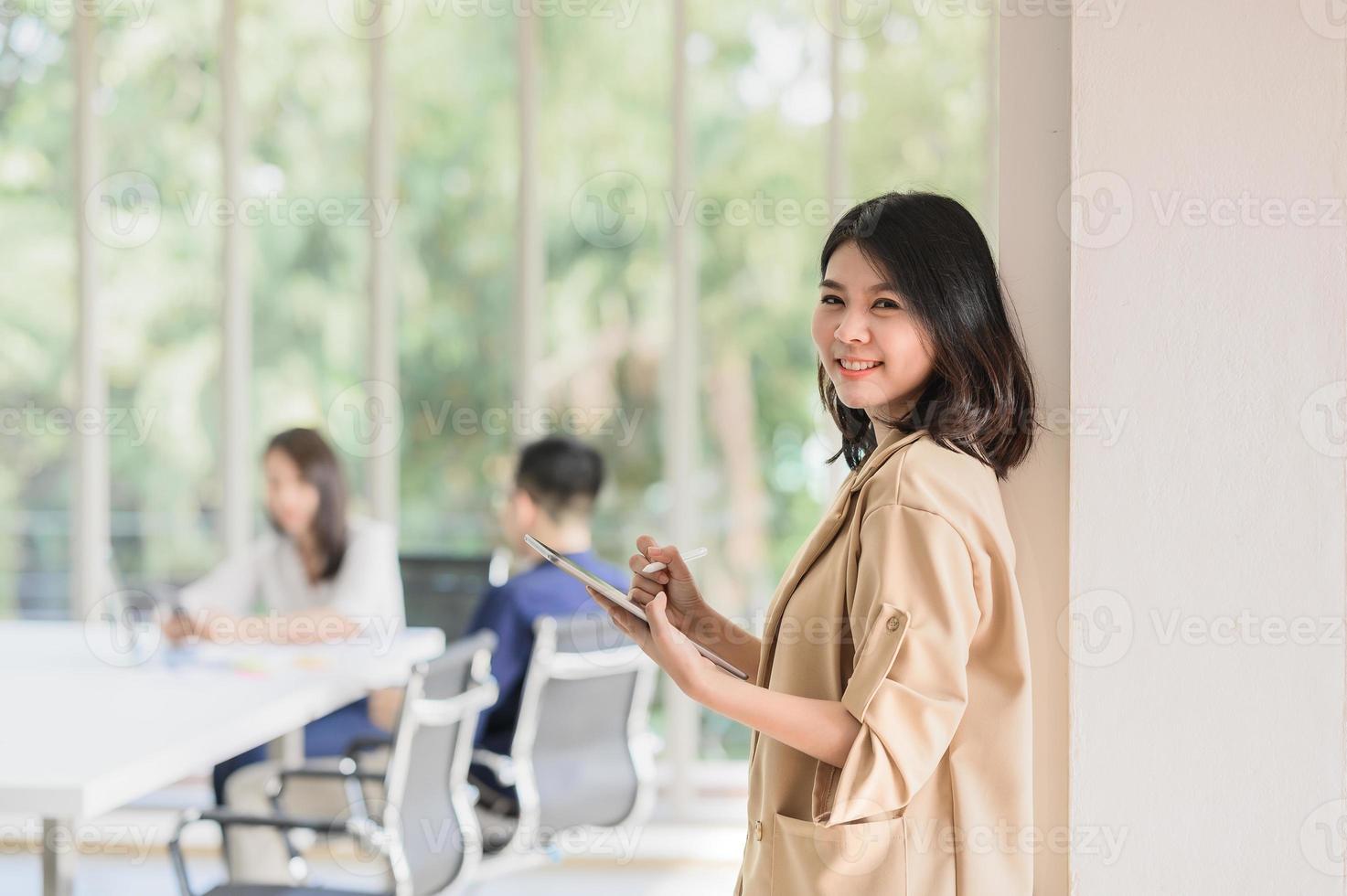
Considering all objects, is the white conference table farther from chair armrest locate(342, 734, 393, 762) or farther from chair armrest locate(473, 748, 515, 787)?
chair armrest locate(473, 748, 515, 787)

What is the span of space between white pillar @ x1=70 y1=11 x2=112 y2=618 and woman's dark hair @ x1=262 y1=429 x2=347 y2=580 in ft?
3.94

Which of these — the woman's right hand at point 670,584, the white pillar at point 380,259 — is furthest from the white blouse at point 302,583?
the woman's right hand at point 670,584

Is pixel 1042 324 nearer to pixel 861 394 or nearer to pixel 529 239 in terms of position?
pixel 861 394

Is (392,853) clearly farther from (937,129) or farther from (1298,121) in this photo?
(937,129)

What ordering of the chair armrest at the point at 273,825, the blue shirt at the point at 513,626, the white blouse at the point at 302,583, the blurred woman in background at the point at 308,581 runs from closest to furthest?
1. the chair armrest at the point at 273,825
2. the blue shirt at the point at 513,626
3. the blurred woman in background at the point at 308,581
4. the white blouse at the point at 302,583

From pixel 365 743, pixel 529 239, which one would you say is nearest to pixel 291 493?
pixel 365 743

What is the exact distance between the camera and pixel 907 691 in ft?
3.81

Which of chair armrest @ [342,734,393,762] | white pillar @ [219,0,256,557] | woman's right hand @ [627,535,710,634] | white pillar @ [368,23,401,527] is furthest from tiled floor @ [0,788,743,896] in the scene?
woman's right hand @ [627,535,710,634]

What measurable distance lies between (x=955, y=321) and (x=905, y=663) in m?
0.35

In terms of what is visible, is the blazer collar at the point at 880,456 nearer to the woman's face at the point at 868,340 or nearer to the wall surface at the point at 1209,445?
the woman's face at the point at 868,340

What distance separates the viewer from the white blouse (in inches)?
139

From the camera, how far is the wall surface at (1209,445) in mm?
1447

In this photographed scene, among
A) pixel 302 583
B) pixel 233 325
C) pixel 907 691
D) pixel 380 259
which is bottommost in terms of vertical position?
pixel 302 583

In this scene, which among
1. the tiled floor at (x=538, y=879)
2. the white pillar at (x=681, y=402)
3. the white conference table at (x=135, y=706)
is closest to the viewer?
the white conference table at (x=135, y=706)
